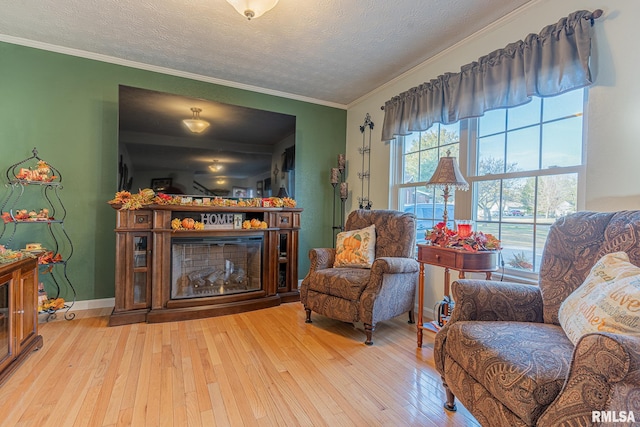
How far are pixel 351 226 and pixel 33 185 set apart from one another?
9.91 feet

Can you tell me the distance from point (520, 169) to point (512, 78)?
659mm

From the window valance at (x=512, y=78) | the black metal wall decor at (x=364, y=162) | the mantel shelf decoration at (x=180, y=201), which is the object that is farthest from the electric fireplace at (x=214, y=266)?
the window valance at (x=512, y=78)

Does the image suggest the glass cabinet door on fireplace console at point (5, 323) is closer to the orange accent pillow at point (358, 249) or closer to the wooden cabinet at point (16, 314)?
the wooden cabinet at point (16, 314)

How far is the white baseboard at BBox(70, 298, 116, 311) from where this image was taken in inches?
114

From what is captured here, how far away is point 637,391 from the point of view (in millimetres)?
805

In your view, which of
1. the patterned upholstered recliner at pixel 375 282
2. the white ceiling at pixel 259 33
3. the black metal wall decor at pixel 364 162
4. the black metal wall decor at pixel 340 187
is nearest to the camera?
the white ceiling at pixel 259 33

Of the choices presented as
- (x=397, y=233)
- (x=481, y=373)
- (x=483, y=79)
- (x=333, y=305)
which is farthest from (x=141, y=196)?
(x=483, y=79)

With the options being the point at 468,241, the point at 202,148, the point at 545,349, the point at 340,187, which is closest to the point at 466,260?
the point at 468,241

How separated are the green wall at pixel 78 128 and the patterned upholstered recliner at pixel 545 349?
3.21m

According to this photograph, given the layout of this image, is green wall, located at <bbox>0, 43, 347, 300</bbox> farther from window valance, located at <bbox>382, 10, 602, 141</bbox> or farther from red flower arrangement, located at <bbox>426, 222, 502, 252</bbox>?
red flower arrangement, located at <bbox>426, 222, 502, 252</bbox>

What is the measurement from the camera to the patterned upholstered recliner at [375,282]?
2.30 m

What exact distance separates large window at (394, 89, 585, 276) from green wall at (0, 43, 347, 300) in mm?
2963

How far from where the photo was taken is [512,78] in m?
2.10

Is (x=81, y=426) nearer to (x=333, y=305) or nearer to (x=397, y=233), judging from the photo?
(x=333, y=305)
